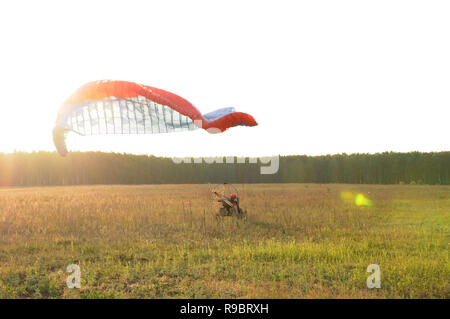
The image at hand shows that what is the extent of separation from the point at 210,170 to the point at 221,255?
52.8 m

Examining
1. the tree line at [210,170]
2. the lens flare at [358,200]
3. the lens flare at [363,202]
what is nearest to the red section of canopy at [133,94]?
the lens flare at [363,202]

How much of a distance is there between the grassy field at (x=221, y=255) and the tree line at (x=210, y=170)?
139 ft

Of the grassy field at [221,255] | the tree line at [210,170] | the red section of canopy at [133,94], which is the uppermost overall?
the red section of canopy at [133,94]

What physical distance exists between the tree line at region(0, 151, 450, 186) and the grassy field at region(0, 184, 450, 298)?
42.4 metres

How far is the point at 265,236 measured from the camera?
12.3 metres

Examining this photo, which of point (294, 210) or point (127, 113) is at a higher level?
point (127, 113)

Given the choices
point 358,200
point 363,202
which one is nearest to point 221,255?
point 363,202

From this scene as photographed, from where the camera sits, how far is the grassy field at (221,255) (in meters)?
7.21

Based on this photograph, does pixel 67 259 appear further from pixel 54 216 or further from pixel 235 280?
pixel 54 216

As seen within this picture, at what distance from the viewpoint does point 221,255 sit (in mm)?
9578

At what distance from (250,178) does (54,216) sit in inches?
1837

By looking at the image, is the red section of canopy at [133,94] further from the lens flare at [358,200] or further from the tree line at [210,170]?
the tree line at [210,170]
